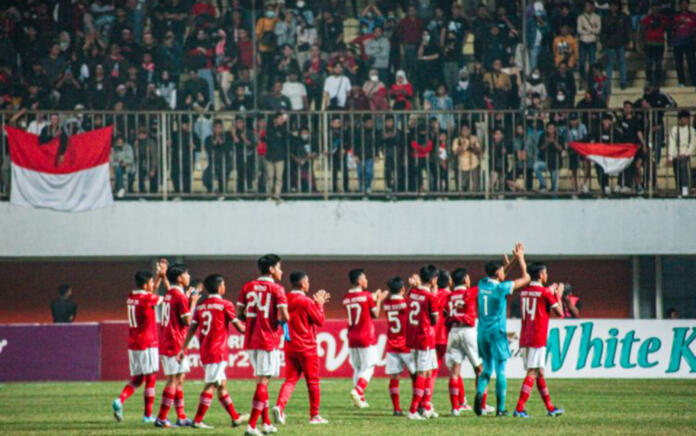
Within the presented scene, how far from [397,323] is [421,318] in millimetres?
854

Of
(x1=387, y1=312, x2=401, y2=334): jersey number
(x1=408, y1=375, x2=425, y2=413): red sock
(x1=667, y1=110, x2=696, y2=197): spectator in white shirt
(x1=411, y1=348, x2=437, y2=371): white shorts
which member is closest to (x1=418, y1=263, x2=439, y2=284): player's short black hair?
(x1=387, y1=312, x2=401, y2=334): jersey number

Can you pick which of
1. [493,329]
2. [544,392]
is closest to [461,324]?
[493,329]

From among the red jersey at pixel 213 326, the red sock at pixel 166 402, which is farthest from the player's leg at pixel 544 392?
the red sock at pixel 166 402

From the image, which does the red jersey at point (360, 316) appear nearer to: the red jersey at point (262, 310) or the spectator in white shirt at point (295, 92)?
the red jersey at point (262, 310)

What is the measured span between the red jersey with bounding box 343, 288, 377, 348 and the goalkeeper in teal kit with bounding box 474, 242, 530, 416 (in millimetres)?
1801

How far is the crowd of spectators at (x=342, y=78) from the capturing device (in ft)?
86.0

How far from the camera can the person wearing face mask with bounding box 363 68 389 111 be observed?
27.1 m

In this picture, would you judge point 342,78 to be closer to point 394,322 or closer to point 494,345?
point 394,322

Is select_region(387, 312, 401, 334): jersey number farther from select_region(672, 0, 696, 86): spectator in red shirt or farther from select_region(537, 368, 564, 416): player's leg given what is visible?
select_region(672, 0, 696, 86): spectator in red shirt

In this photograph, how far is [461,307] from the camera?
17719mm

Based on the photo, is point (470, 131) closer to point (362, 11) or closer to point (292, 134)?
point (292, 134)

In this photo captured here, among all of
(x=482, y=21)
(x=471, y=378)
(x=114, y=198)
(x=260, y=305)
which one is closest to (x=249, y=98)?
(x=114, y=198)

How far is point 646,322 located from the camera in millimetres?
25062

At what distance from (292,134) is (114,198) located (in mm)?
3923
